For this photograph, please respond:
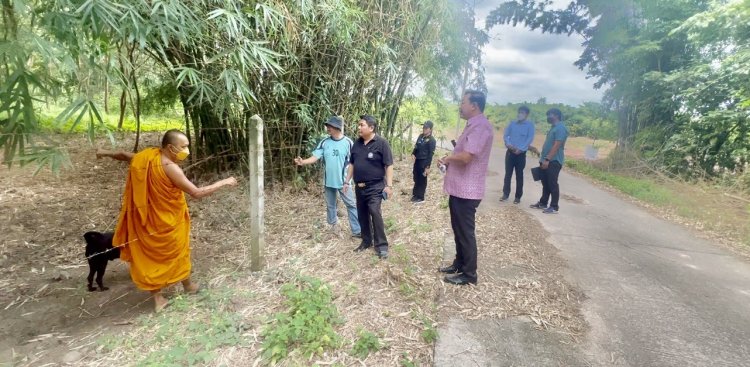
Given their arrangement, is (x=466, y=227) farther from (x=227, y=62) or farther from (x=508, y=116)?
(x=508, y=116)

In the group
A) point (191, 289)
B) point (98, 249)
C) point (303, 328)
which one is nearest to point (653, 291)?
point (303, 328)

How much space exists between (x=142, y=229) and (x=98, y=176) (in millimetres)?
4493

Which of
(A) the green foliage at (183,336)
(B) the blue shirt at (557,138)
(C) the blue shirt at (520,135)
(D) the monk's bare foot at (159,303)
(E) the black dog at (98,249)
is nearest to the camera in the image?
(A) the green foliage at (183,336)

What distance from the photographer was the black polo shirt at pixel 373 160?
3273 millimetres

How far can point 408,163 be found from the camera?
8.34 m

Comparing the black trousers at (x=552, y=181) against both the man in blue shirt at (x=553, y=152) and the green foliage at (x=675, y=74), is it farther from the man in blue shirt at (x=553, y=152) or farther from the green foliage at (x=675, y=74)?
the green foliage at (x=675, y=74)

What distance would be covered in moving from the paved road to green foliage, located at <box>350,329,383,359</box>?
3.96 ft

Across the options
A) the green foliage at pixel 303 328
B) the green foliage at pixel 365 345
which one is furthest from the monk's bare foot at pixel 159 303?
the green foliage at pixel 365 345

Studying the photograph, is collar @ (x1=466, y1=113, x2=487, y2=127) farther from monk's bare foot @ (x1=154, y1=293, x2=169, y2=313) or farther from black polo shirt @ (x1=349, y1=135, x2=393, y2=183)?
monk's bare foot @ (x1=154, y1=293, x2=169, y2=313)

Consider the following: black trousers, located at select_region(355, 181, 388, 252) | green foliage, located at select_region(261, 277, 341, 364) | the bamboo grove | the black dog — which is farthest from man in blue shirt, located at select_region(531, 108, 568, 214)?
the black dog

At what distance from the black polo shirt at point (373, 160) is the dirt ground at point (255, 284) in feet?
2.38

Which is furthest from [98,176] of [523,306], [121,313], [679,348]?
[679,348]

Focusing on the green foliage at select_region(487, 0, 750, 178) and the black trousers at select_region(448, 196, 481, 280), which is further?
the green foliage at select_region(487, 0, 750, 178)

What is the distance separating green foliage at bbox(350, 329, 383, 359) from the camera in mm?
2139
